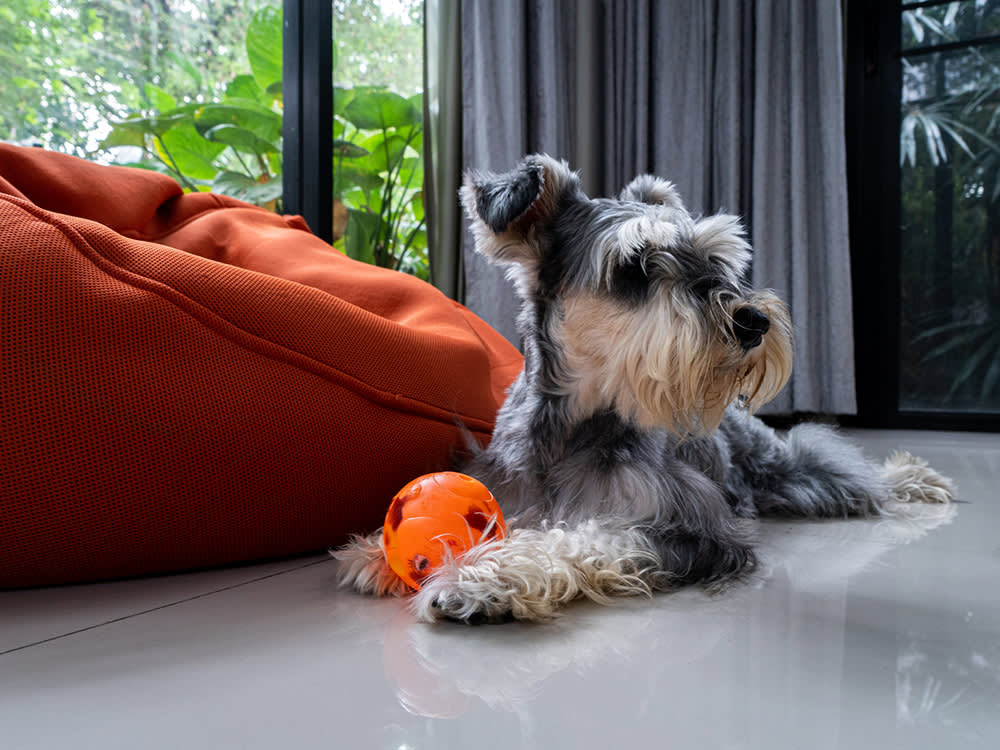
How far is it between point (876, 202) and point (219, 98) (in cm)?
428

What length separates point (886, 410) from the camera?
16.8 ft

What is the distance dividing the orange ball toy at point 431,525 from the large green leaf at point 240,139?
3075mm

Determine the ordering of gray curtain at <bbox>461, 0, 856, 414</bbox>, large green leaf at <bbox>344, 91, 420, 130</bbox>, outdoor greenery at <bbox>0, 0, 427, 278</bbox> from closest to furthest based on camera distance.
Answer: outdoor greenery at <bbox>0, 0, 427, 278</bbox>
large green leaf at <bbox>344, 91, 420, 130</bbox>
gray curtain at <bbox>461, 0, 856, 414</bbox>

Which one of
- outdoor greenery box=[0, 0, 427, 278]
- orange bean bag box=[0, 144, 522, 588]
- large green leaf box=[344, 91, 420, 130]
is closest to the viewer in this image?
orange bean bag box=[0, 144, 522, 588]

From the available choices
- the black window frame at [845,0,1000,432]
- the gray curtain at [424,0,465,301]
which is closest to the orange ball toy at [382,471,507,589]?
the gray curtain at [424,0,465,301]

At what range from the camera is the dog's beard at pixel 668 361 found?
1.60 meters

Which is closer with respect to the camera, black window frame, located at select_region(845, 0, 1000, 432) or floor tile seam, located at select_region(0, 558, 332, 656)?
floor tile seam, located at select_region(0, 558, 332, 656)

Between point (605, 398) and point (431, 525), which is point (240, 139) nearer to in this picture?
point (605, 398)

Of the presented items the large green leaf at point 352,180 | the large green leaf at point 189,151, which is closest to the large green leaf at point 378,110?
the large green leaf at point 352,180

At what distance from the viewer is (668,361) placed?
5.26 ft

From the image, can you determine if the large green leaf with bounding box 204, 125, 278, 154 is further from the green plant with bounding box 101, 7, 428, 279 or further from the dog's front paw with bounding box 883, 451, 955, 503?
the dog's front paw with bounding box 883, 451, 955, 503

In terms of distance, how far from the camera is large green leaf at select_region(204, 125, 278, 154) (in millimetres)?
3895

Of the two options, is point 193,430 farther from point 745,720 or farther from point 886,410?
point 886,410

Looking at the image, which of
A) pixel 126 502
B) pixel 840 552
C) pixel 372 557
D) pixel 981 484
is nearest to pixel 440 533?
pixel 372 557
